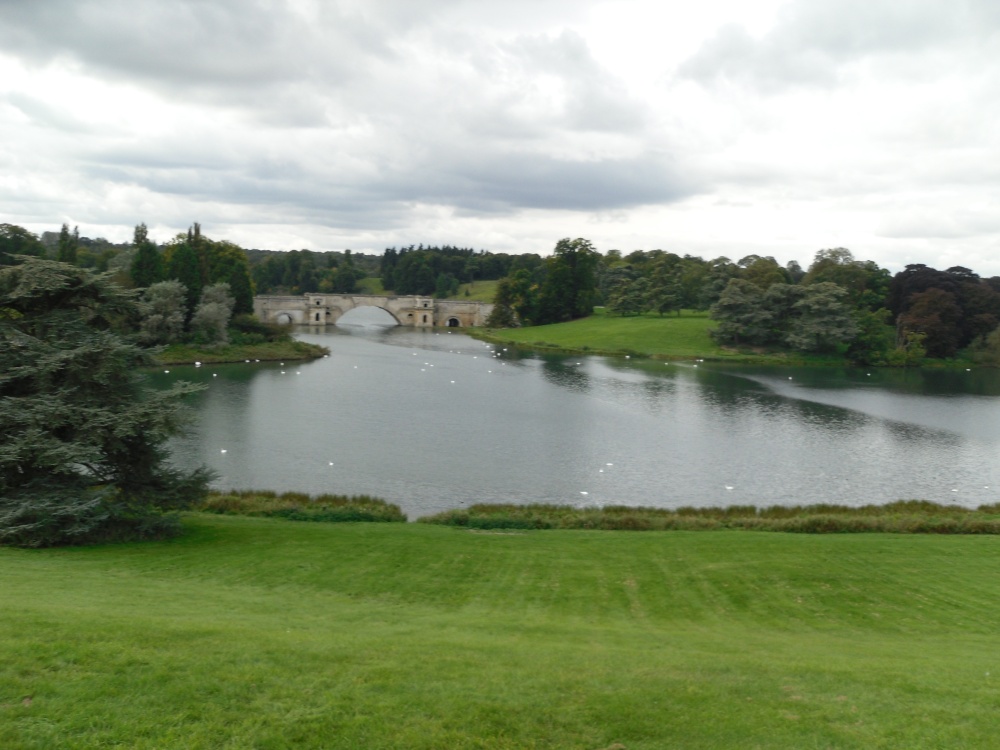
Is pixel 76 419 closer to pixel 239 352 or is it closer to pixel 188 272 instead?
pixel 239 352

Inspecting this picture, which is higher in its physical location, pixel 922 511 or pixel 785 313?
pixel 785 313

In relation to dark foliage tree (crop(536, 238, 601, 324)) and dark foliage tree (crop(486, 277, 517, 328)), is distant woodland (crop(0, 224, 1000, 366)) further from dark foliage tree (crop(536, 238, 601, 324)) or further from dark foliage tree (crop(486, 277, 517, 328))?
dark foliage tree (crop(486, 277, 517, 328))

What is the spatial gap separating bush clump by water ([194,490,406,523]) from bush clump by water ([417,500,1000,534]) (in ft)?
5.55

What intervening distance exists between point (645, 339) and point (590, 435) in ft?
191

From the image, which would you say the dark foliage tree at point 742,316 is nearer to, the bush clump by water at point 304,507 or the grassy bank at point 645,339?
the grassy bank at point 645,339

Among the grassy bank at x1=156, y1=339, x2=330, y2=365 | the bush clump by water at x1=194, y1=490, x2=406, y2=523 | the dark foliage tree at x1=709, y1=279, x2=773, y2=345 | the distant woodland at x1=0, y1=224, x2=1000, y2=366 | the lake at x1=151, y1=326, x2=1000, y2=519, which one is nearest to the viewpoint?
the bush clump by water at x1=194, y1=490, x2=406, y2=523

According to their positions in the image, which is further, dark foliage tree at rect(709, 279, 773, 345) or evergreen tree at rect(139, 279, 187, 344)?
dark foliage tree at rect(709, 279, 773, 345)

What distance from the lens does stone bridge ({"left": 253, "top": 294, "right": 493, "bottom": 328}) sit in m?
149

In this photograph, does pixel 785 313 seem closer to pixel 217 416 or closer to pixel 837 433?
pixel 837 433

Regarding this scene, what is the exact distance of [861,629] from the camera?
47.0 ft

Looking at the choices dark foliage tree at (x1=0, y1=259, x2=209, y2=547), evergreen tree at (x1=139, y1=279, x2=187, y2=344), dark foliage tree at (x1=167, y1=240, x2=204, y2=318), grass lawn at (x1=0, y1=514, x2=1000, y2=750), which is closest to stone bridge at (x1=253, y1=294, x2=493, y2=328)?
dark foliage tree at (x1=167, y1=240, x2=204, y2=318)

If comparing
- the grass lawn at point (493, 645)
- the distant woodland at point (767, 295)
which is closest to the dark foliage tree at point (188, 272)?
the distant woodland at point (767, 295)

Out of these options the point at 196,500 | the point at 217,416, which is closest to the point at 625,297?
the point at 217,416

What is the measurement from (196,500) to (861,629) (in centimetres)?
1609
